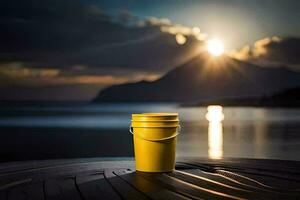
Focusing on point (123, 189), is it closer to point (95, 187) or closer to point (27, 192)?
point (95, 187)

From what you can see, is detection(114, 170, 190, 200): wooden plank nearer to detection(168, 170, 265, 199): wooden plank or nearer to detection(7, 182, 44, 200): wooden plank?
detection(168, 170, 265, 199): wooden plank

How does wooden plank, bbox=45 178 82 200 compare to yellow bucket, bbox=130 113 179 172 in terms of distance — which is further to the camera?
yellow bucket, bbox=130 113 179 172

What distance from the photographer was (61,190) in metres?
2.91

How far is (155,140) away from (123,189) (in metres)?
0.71

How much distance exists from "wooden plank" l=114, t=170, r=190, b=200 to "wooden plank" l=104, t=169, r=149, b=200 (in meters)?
0.04

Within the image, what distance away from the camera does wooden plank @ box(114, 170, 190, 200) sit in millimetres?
2730

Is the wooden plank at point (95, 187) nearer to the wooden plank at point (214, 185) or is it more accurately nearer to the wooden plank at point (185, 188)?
the wooden plank at point (185, 188)

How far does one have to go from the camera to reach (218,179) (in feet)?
10.6

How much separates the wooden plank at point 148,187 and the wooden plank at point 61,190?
0.35 metres

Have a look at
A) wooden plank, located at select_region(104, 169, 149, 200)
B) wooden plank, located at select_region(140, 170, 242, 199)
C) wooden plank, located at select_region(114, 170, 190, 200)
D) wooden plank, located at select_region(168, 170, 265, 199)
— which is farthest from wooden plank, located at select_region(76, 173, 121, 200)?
wooden plank, located at select_region(168, 170, 265, 199)

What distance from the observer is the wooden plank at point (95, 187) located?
8.95ft

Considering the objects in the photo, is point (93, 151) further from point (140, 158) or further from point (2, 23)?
point (2, 23)

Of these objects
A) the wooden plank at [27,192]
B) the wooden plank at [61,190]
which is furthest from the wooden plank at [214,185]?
the wooden plank at [27,192]

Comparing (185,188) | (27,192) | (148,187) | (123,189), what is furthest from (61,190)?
(185,188)
